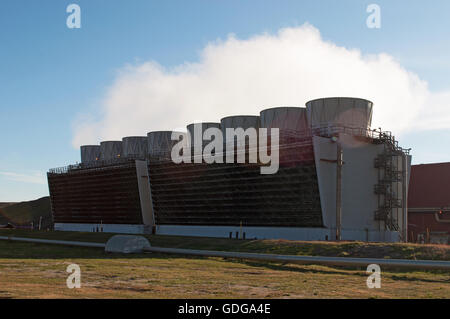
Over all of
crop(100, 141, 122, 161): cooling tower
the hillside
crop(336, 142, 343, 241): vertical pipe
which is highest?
crop(100, 141, 122, 161): cooling tower

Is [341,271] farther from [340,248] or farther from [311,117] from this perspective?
[311,117]

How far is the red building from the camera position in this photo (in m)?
61.0

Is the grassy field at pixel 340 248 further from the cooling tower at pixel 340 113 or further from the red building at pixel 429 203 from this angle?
the red building at pixel 429 203

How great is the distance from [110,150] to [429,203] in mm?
55621

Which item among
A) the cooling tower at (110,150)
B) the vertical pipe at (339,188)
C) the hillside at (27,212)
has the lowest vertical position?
the hillside at (27,212)

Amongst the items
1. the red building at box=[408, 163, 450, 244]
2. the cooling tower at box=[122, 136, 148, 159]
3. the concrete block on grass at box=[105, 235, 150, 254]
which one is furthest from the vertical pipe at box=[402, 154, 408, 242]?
the cooling tower at box=[122, 136, 148, 159]

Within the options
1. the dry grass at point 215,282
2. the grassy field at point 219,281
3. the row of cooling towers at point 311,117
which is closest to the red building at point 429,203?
the row of cooling towers at point 311,117

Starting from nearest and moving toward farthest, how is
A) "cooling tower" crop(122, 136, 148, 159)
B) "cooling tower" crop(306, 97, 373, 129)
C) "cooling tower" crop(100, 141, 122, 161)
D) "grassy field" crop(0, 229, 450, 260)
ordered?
1. "grassy field" crop(0, 229, 450, 260)
2. "cooling tower" crop(306, 97, 373, 129)
3. "cooling tower" crop(122, 136, 148, 159)
4. "cooling tower" crop(100, 141, 122, 161)

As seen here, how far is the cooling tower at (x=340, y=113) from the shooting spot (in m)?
52.8

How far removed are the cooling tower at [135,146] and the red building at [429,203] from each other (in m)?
44.1

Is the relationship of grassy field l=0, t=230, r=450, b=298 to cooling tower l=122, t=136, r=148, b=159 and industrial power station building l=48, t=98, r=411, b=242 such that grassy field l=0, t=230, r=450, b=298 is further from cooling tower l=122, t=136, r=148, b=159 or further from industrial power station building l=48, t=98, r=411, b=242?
cooling tower l=122, t=136, r=148, b=159

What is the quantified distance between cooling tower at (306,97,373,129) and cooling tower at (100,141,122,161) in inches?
1771

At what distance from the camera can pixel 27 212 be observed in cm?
15575
